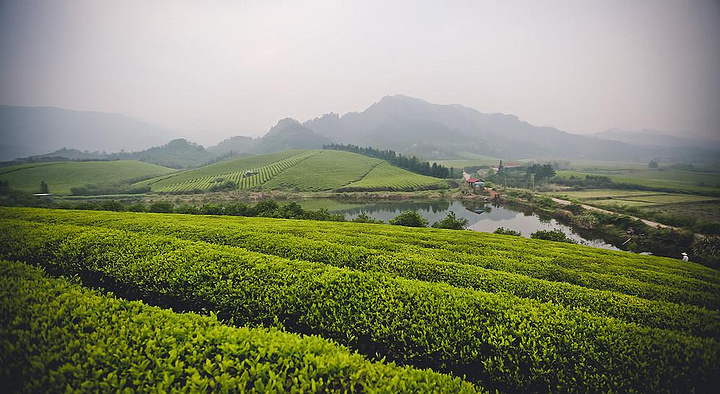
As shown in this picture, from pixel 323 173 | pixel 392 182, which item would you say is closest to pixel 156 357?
pixel 392 182

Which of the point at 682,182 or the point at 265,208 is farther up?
the point at 682,182

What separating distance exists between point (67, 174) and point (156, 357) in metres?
128

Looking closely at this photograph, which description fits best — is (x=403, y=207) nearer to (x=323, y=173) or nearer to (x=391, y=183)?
(x=391, y=183)

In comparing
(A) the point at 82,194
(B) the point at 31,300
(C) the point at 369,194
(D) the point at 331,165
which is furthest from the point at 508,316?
(D) the point at 331,165

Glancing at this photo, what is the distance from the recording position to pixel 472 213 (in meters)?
64.4

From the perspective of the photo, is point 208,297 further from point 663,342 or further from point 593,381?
point 663,342

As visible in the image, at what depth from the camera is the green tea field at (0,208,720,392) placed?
3.61 metres

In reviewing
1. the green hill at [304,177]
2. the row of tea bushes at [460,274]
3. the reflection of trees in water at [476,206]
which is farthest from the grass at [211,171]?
the row of tea bushes at [460,274]

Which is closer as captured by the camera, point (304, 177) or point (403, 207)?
point (403, 207)

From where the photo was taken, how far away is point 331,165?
127 meters

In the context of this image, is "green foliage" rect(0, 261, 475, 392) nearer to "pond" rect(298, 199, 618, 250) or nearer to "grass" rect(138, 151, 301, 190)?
"pond" rect(298, 199, 618, 250)

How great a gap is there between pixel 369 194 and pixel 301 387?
8220 centimetres

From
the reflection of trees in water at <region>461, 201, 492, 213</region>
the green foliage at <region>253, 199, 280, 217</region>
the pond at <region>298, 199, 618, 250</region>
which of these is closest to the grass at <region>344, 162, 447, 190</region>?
the pond at <region>298, 199, 618, 250</region>

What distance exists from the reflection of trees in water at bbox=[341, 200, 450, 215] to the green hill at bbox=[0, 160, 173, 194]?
64.6 m
